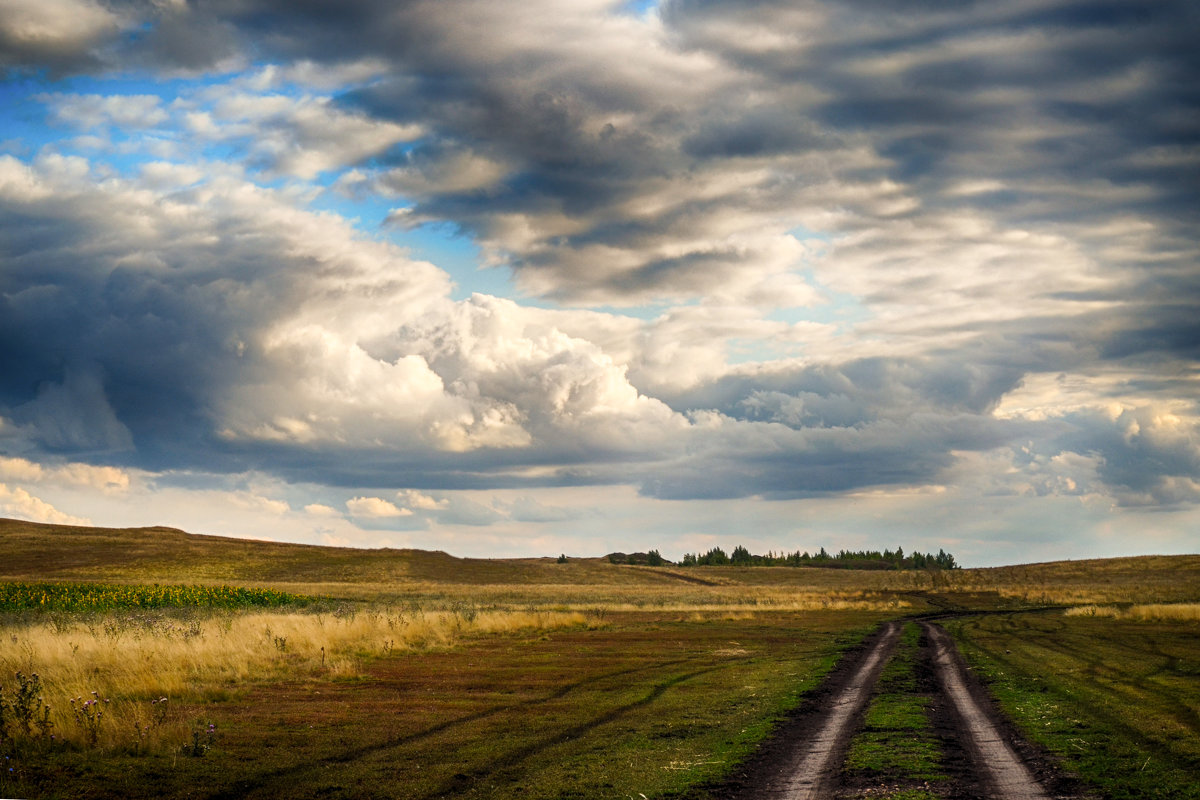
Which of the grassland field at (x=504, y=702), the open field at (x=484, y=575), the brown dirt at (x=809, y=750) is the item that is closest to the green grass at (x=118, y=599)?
the grassland field at (x=504, y=702)

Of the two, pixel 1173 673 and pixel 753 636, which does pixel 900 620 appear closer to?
pixel 753 636

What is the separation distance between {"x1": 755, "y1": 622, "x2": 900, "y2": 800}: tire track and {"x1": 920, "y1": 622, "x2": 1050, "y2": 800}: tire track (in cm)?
195

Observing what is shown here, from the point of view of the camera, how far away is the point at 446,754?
1454 cm

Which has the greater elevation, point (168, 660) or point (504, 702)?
point (168, 660)

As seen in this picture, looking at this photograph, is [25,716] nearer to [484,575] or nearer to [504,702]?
[504,702]

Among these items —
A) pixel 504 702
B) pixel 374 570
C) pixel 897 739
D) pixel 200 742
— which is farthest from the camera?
pixel 374 570

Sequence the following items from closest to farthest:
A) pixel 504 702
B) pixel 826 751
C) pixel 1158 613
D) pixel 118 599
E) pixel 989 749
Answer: pixel 826 751 → pixel 989 749 → pixel 504 702 → pixel 118 599 → pixel 1158 613

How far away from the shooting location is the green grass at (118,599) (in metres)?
46.5

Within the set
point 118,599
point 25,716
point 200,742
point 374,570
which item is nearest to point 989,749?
point 200,742

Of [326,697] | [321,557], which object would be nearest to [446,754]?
[326,697]

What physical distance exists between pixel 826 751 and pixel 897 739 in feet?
5.36

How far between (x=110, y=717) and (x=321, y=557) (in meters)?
134

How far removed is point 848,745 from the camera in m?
14.7

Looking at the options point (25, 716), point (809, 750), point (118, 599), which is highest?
point (25, 716)
